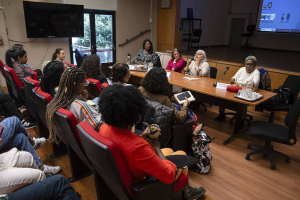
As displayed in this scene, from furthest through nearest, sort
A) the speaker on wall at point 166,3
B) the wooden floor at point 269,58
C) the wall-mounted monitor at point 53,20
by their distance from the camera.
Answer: the speaker on wall at point 166,3 → the wooden floor at point 269,58 → the wall-mounted monitor at point 53,20

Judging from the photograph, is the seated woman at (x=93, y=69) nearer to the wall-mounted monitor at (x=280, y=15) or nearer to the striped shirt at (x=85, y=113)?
the striped shirt at (x=85, y=113)

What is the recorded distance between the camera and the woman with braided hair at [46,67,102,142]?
5.85 ft

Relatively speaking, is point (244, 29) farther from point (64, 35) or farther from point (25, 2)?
point (25, 2)

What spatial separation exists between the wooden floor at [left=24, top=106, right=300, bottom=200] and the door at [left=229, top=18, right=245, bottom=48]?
8789mm

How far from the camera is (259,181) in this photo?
7.46 feet

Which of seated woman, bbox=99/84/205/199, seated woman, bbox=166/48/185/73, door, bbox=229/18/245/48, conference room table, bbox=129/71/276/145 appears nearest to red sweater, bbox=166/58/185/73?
seated woman, bbox=166/48/185/73

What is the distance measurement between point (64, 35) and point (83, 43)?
70 centimetres

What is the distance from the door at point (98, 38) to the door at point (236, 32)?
6866 millimetres

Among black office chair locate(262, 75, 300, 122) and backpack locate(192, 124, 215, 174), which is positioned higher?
black office chair locate(262, 75, 300, 122)

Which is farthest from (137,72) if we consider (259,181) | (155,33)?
(155,33)

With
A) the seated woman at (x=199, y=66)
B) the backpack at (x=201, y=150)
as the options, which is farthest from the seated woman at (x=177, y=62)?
the backpack at (x=201, y=150)

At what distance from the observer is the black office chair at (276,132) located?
235 cm

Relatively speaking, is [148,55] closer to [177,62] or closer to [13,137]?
[177,62]

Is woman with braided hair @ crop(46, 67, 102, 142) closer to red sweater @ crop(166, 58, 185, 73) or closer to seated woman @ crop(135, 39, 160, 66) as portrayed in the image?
red sweater @ crop(166, 58, 185, 73)
